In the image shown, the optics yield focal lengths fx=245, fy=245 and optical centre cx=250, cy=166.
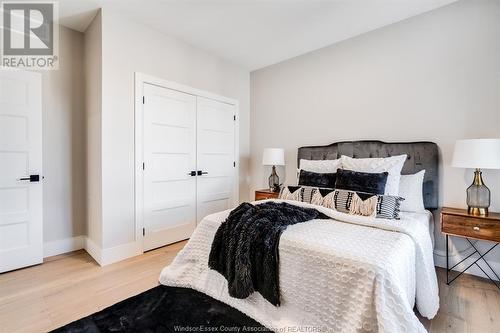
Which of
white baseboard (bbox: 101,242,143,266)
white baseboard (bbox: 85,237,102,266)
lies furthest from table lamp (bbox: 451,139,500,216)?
white baseboard (bbox: 85,237,102,266)

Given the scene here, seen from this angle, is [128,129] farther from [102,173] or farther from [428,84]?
[428,84]

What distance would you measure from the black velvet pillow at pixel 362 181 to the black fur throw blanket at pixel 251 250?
0.69 m

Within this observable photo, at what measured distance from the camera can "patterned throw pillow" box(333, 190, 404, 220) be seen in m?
2.13

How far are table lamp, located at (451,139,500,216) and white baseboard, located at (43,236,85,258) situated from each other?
4.18m

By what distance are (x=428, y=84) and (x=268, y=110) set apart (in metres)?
2.21

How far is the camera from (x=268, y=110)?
4168mm

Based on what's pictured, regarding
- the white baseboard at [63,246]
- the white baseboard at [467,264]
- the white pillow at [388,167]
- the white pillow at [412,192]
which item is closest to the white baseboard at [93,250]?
the white baseboard at [63,246]

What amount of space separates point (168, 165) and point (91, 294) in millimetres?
1589

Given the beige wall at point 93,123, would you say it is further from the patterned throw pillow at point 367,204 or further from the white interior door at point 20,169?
the patterned throw pillow at point 367,204

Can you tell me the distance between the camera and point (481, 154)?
205cm

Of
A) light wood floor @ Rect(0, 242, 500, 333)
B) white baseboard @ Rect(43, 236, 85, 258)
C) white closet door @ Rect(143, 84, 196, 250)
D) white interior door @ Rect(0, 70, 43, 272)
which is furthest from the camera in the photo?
white closet door @ Rect(143, 84, 196, 250)

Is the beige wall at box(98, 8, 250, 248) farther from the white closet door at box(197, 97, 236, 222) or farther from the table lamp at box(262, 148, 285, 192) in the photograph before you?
the table lamp at box(262, 148, 285, 192)

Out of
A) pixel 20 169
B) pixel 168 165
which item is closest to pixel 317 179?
pixel 168 165

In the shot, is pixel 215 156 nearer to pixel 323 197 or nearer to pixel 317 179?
pixel 317 179
